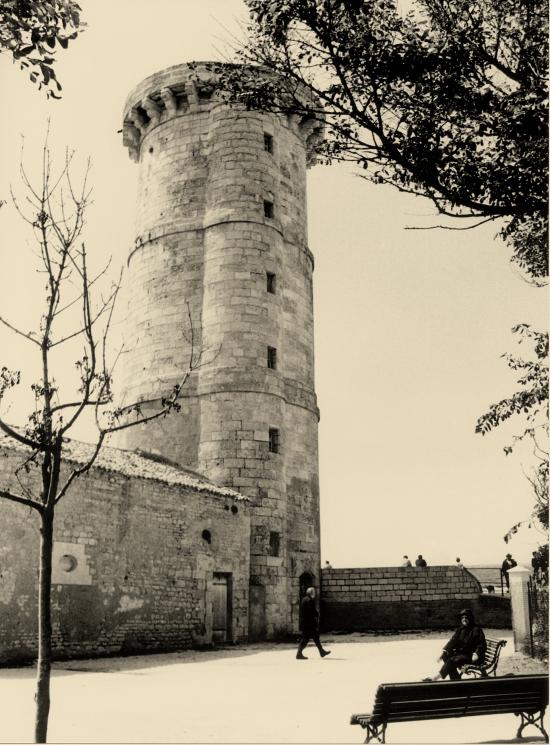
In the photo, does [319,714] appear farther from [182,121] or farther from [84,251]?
[182,121]

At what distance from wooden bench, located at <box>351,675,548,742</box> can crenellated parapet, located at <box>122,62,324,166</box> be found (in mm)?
21151

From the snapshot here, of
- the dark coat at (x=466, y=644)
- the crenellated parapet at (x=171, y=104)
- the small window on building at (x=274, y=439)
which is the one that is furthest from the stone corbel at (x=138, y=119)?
the dark coat at (x=466, y=644)

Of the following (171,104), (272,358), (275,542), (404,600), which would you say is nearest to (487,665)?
(275,542)

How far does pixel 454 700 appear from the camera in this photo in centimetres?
672

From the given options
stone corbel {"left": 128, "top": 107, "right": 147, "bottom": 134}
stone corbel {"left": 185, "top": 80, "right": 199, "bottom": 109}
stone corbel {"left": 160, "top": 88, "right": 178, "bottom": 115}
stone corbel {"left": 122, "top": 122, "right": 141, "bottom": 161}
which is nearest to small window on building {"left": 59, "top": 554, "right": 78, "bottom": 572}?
stone corbel {"left": 185, "top": 80, "right": 199, "bottom": 109}

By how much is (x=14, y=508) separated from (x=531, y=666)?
989 centimetres

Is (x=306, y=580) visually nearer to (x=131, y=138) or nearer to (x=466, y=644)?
(x=466, y=644)

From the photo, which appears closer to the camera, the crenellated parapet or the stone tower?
the stone tower

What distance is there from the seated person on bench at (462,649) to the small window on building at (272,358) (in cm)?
1520

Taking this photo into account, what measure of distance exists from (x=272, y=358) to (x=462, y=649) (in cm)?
1567

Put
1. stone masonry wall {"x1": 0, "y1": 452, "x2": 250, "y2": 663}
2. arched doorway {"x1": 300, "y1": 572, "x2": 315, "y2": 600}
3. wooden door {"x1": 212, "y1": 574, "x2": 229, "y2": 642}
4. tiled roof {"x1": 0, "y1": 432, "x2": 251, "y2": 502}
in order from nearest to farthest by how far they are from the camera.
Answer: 1. stone masonry wall {"x1": 0, "y1": 452, "x2": 250, "y2": 663}
2. tiled roof {"x1": 0, "y1": 432, "x2": 251, "y2": 502}
3. wooden door {"x1": 212, "y1": 574, "x2": 229, "y2": 642}
4. arched doorway {"x1": 300, "y1": 572, "x2": 315, "y2": 600}

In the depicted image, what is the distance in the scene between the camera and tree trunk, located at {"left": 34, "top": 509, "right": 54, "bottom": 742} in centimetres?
611

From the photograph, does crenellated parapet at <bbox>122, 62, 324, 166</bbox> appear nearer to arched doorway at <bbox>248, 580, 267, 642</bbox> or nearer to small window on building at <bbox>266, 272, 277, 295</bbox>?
small window on building at <bbox>266, 272, 277, 295</bbox>

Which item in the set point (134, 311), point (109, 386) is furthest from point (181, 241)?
point (109, 386)
